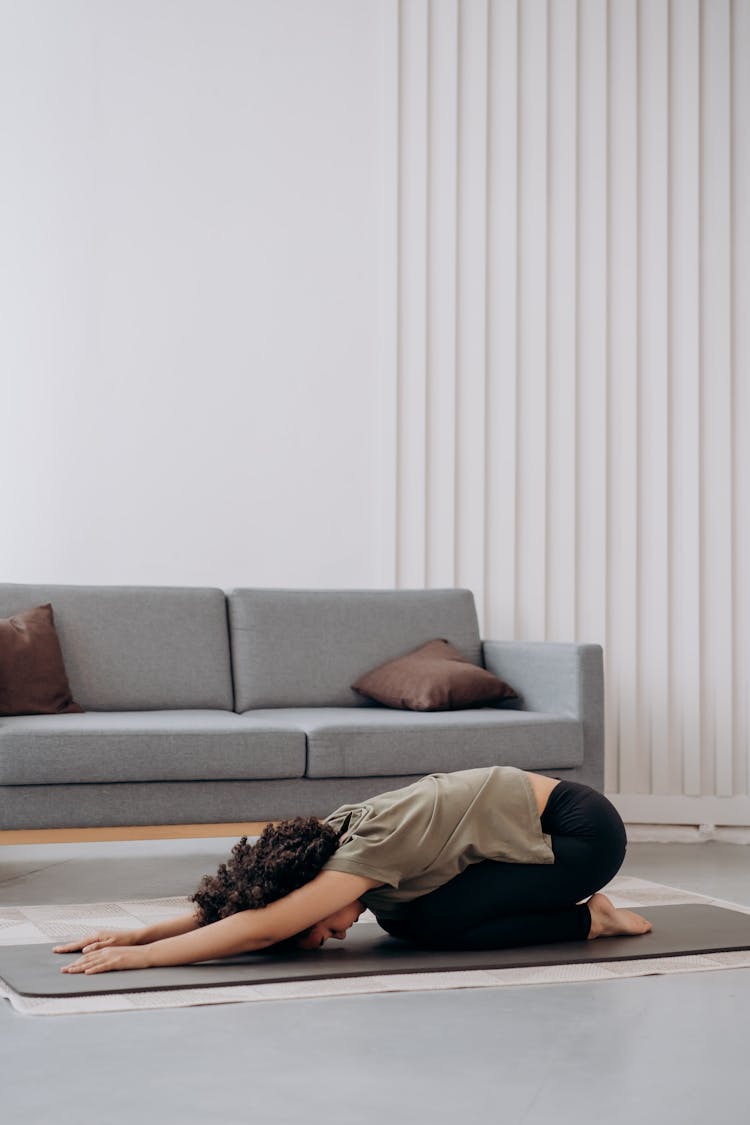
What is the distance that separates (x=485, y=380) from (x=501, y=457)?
295 mm

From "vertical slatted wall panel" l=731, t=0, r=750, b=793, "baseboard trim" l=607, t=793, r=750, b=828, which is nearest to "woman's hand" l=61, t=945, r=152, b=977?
"baseboard trim" l=607, t=793, r=750, b=828

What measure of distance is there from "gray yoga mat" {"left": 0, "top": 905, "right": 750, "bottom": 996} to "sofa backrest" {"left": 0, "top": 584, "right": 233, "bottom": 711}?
1300 millimetres

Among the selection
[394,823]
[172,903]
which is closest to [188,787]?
[172,903]

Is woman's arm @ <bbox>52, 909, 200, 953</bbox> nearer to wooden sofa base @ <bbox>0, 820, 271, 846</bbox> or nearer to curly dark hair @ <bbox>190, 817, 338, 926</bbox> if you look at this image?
curly dark hair @ <bbox>190, 817, 338, 926</bbox>

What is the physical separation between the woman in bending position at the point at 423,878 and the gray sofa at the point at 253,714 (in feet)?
2.72

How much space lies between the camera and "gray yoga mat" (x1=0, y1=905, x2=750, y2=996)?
8.21 ft

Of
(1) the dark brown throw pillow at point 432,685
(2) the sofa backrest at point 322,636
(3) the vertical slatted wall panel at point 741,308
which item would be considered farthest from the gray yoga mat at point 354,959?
(3) the vertical slatted wall panel at point 741,308

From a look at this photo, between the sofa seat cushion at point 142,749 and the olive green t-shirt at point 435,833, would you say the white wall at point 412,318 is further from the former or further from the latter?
the olive green t-shirt at point 435,833

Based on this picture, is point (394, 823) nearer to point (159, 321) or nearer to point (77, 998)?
point (77, 998)

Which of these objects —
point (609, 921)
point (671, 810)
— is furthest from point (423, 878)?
point (671, 810)

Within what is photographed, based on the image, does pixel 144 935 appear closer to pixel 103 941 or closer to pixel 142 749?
pixel 103 941

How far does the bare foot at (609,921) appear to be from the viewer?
9.70 feet

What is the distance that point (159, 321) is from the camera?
496cm

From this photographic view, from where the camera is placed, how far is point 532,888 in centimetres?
280
